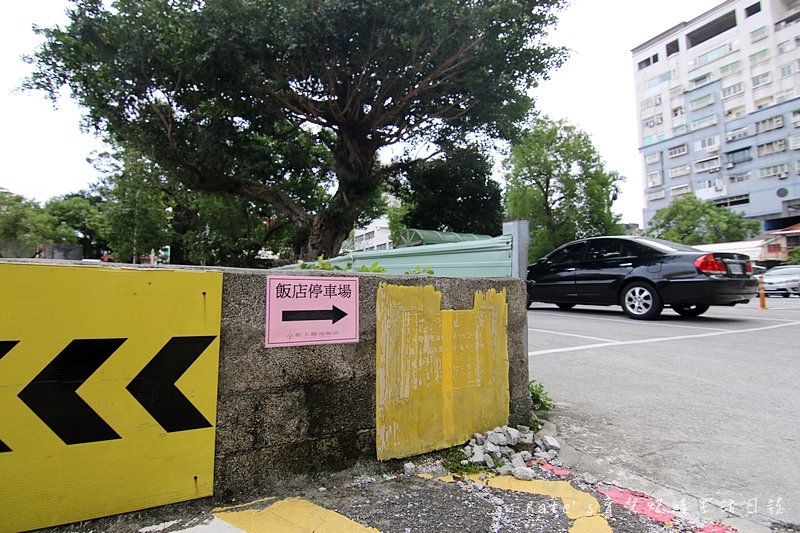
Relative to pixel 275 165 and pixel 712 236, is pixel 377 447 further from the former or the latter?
pixel 712 236

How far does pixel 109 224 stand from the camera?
26078mm

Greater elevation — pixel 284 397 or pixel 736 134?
pixel 736 134

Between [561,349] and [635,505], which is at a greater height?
[561,349]

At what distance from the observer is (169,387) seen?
7.10 ft

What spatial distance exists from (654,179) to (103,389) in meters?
70.9

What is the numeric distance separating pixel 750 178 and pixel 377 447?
6227 cm

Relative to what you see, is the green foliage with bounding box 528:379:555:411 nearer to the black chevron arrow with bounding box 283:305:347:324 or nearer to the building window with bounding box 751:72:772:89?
the black chevron arrow with bounding box 283:305:347:324

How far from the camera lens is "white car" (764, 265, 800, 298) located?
18.9 m

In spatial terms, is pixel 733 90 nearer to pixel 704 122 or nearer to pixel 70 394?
pixel 704 122

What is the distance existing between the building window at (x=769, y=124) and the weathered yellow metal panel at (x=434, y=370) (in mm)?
60430

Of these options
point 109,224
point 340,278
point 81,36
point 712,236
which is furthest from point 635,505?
point 712,236

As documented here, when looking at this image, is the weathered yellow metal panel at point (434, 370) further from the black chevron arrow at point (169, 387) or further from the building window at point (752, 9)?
the building window at point (752, 9)

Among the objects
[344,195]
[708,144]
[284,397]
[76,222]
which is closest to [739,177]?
[708,144]

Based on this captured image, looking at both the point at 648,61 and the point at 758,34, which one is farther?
the point at 648,61
